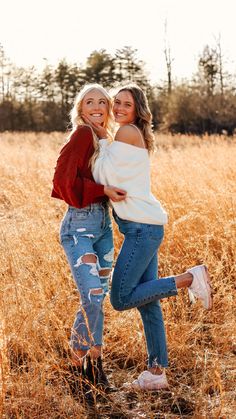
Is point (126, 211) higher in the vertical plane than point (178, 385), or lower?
higher

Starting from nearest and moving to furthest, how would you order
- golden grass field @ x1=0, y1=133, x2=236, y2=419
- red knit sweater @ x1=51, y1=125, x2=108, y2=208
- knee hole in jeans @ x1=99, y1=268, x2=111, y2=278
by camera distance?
1. golden grass field @ x1=0, y1=133, x2=236, y2=419
2. red knit sweater @ x1=51, y1=125, x2=108, y2=208
3. knee hole in jeans @ x1=99, y1=268, x2=111, y2=278

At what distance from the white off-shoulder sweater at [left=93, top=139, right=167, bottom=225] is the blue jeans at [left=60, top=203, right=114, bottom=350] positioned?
144mm

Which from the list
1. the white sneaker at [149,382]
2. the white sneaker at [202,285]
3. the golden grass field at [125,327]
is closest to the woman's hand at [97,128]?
the white sneaker at [202,285]

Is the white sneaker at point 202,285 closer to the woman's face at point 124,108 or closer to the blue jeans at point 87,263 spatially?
the blue jeans at point 87,263

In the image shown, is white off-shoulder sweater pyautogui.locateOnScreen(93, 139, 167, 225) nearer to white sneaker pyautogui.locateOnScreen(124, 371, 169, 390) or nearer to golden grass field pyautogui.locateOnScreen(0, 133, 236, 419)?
golden grass field pyautogui.locateOnScreen(0, 133, 236, 419)

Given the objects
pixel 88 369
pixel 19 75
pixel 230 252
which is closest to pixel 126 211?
pixel 88 369

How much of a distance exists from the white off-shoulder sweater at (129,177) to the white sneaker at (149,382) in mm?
841

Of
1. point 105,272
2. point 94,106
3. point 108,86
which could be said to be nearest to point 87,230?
point 105,272

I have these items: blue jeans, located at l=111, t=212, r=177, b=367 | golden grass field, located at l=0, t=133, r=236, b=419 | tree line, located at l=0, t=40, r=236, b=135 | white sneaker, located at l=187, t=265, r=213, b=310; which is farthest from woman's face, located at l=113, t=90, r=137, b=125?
tree line, located at l=0, t=40, r=236, b=135

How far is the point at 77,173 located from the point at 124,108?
0.44m

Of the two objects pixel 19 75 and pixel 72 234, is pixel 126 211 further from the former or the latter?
pixel 19 75

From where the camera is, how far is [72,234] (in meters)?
3.20

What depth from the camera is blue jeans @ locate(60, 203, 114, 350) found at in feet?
10.3

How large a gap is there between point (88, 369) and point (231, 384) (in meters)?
0.79
